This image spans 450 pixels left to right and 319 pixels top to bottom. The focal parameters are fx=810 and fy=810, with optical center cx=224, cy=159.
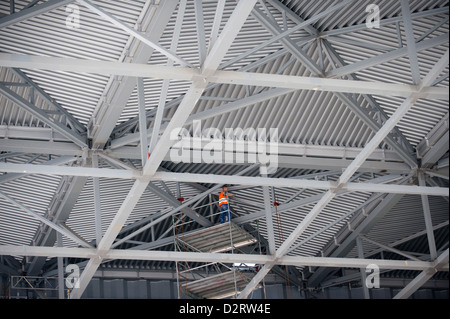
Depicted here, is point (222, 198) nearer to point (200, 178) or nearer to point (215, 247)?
point (215, 247)

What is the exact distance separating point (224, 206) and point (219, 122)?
524 cm

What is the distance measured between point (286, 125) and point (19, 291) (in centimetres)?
1451

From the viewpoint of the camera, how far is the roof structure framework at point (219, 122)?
21.4m

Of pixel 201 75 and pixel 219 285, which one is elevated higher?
pixel 201 75

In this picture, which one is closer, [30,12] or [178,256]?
[30,12]

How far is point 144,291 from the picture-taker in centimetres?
3716

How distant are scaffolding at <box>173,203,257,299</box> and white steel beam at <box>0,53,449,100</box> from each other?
40.5ft

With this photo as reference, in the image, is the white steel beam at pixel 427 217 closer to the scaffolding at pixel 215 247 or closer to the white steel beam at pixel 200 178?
the white steel beam at pixel 200 178

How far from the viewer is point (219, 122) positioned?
28.1 meters

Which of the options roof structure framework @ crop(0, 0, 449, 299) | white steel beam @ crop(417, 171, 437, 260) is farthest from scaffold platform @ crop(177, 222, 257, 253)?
white steel beam @ crop(417, 171, 437, 260)

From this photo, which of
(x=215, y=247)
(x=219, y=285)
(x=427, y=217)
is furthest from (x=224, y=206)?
(x=427, y=217)

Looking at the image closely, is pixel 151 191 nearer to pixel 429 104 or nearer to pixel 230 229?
pixel 230 229

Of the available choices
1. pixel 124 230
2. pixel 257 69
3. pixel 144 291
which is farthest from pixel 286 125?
pixel 144 291

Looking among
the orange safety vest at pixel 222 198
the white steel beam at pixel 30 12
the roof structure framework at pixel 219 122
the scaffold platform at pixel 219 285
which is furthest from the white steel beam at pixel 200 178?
the scaffold platform at pixel 219 285
